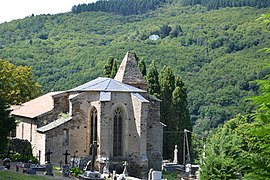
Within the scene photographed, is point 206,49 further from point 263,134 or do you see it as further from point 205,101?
point 263,134

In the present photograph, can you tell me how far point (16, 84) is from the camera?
5278 centimetres

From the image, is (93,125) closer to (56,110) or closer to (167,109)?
(56,110)

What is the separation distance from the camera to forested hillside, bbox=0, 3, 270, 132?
90.7 m

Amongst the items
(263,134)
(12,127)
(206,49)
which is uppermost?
(206,49)

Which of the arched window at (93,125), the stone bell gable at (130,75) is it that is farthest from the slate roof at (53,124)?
the stone bell gable at (130,75)

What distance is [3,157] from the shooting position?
32.6 m

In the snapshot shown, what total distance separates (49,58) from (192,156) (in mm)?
67805

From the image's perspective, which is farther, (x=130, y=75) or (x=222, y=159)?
(x=130, y=75)

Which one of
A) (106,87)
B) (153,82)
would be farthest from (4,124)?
(153,82)

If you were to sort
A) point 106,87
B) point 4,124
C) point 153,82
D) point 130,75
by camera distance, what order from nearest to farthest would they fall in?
1. point 4,124
2. point 106,87
3. point 130,75
4. point 153,82

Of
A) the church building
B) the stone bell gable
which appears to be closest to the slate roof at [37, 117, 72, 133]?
the church building

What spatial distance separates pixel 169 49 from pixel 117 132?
85.6 metres

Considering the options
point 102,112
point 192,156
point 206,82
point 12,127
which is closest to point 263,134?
point 12,127

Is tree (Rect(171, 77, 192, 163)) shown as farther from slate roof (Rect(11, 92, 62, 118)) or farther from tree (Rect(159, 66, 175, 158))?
slate roof (Rect(11, 92, 62, 118))
